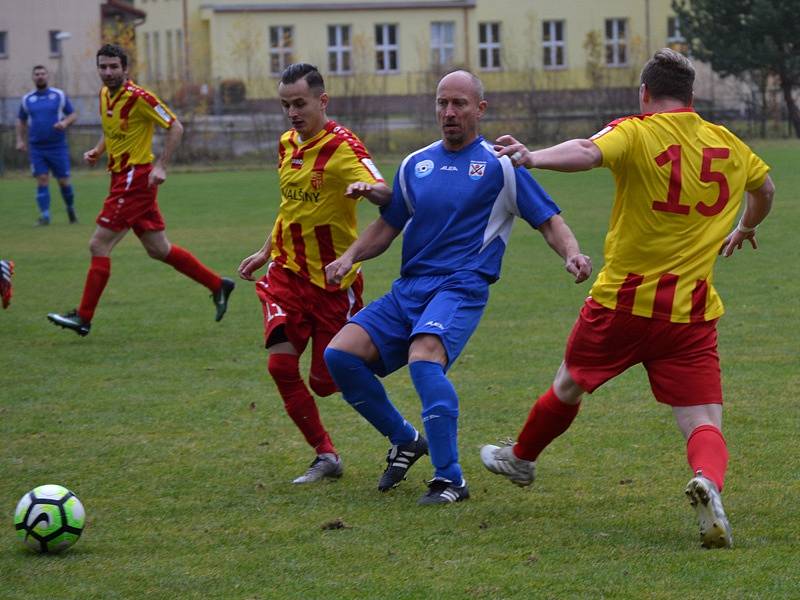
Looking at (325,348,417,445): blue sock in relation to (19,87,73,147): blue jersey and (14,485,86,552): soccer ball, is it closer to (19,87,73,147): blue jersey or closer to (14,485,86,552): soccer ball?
(14,485,86,552): soccer ball

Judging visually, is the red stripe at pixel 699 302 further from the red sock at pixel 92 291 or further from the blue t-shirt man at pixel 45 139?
the blue t-shirt man at pixel 45 139

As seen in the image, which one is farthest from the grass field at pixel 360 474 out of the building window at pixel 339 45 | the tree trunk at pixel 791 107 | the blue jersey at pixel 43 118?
Answer: the building window at pixel 339 45

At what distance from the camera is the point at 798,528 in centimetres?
502

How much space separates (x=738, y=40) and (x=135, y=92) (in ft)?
102

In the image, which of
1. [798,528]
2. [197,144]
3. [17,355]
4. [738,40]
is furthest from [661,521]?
[738,40]

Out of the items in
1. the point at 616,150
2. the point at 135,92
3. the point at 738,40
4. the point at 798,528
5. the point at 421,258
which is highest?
the point at 738,40

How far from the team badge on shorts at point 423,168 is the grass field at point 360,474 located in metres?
1.37

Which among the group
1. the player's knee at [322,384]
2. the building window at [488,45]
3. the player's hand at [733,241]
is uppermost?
the building window at [488,45]

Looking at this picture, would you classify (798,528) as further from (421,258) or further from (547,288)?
(547,288)

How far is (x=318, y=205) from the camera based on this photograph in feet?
20.3

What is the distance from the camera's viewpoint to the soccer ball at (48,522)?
4.88 m

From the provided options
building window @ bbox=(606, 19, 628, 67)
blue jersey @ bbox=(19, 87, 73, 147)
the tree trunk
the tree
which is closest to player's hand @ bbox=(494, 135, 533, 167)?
blue jersey @ bbox=(19, 87, 73, 147)

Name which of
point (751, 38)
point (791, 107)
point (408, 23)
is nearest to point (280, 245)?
point (791, 107)

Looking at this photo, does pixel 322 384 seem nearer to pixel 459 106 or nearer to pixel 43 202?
pixel 459 106
